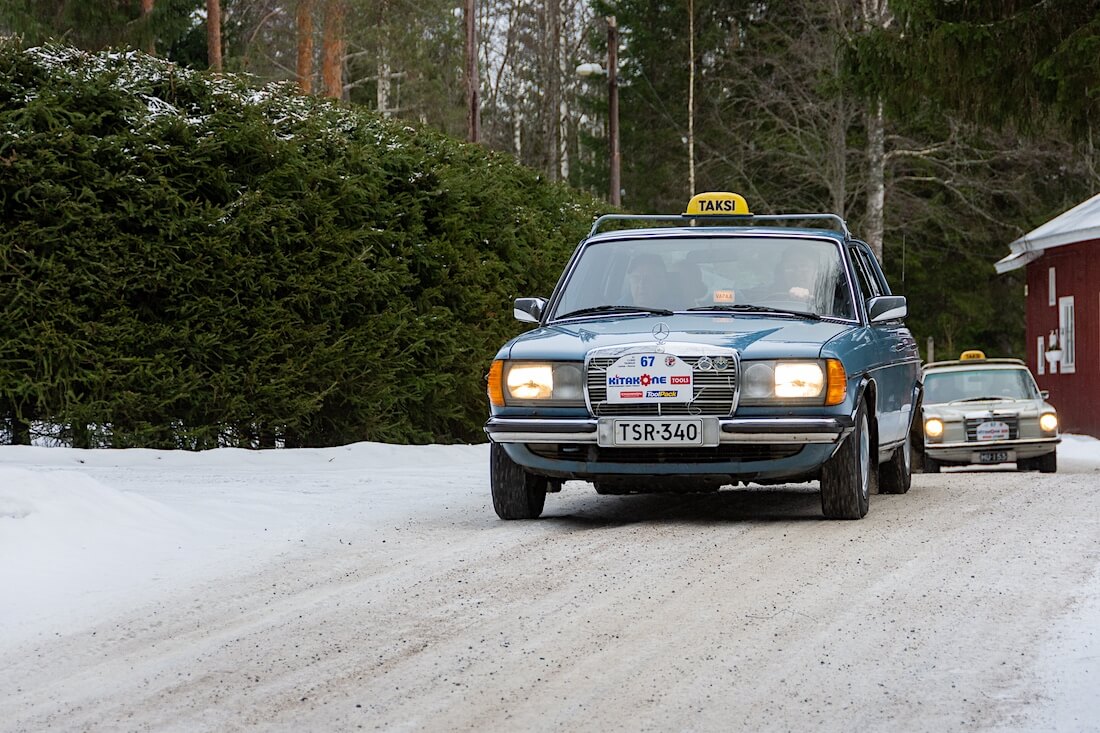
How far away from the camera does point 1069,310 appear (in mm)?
33094

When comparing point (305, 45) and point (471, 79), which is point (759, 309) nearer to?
point (471, 79)

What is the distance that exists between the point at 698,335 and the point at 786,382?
591mm

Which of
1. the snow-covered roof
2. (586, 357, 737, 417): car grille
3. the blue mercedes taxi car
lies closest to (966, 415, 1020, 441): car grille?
the blue mercedes taxi car

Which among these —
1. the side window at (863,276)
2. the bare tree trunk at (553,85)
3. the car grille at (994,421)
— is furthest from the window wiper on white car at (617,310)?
the bare tree trunk at (553,85)

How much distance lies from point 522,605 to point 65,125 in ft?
25.6

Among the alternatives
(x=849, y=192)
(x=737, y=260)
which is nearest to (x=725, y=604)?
(x=737, y=260)

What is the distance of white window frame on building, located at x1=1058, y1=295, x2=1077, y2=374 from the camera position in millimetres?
32875

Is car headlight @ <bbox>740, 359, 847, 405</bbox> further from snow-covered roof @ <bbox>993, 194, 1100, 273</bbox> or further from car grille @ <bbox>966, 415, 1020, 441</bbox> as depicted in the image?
snow-covered roof @ <bbox>993, 194, 1100, 273</bbox>

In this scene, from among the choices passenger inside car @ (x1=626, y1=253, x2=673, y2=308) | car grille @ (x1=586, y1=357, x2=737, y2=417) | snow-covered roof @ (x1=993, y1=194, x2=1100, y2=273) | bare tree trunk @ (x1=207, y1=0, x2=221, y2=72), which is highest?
bare tree trunk @ (x1=207, y1=0, x2=221, y2=72)

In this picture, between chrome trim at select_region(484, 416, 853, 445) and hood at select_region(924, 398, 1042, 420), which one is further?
hood at select_region(924, 398, 1042, 420)

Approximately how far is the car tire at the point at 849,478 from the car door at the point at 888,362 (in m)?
0.60

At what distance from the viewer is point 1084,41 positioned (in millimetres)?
21344

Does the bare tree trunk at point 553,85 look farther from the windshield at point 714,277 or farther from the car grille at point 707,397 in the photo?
the car grille at point 707,397

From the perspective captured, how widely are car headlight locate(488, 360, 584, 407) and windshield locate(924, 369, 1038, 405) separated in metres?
12.8
